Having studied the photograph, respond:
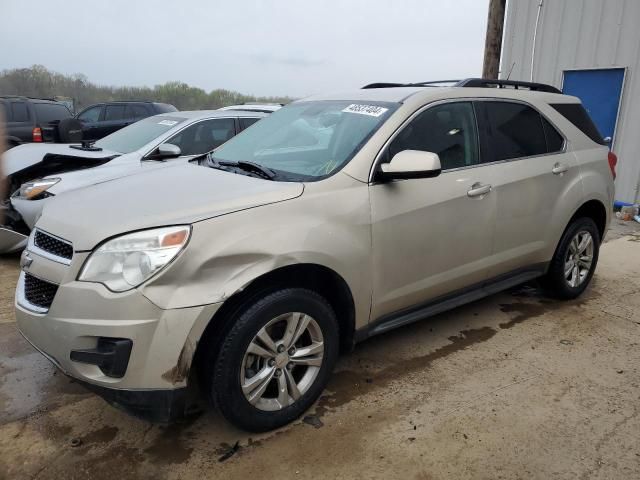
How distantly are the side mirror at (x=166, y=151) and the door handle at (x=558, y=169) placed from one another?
143 inches

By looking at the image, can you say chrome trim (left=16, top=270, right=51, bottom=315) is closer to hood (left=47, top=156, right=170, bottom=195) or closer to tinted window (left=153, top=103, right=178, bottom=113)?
hood (left=47, top=156, right=170, bottom=195)

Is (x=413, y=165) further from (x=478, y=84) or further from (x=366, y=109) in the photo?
(x=478, y=84)

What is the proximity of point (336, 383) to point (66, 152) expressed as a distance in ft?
14.9

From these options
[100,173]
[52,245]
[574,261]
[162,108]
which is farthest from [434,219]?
[162,108]

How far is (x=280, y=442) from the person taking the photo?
2.60 metres

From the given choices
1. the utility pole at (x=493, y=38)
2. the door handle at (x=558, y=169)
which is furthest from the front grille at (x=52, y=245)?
the utility pole at (x=493, y=38)

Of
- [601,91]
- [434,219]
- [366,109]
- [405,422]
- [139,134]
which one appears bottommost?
[405,422]

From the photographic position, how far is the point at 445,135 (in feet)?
10.9

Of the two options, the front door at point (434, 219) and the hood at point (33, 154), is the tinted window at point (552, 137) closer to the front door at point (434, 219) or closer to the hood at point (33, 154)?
the front door at point (434, 219)

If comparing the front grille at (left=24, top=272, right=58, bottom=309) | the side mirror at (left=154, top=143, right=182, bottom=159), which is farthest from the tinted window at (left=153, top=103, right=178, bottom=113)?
the front grille at (left=24, top=272, right=58, bottom=309)

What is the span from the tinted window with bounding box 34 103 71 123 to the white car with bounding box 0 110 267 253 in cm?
719

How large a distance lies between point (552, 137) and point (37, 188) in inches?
189

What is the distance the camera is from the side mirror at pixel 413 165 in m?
2.75

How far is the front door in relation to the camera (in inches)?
116
